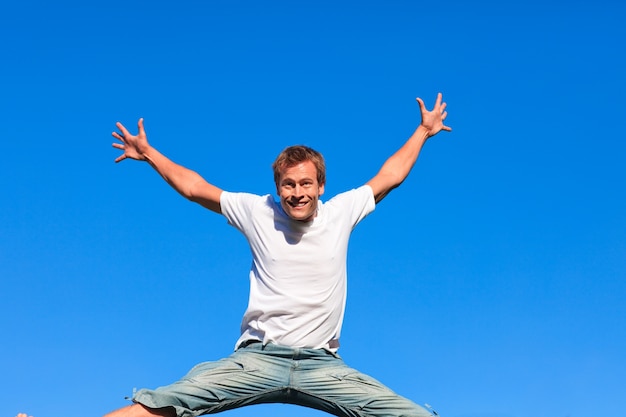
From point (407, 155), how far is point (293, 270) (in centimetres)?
235

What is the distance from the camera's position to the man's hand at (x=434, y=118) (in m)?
10.4

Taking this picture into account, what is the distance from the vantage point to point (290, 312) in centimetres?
810

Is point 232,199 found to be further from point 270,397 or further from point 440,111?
point 440,111

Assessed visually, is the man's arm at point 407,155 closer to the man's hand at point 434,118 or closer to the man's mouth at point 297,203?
the man's hand at point 434,118

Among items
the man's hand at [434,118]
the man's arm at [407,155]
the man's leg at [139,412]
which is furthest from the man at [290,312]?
the man's hand at [434,118]

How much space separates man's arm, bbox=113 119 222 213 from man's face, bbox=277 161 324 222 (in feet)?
2.80

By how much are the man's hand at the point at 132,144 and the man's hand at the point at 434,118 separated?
10.9 ft

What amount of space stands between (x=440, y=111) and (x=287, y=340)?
3.95 metres

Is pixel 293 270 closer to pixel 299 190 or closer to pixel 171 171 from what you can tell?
pixel 299 190

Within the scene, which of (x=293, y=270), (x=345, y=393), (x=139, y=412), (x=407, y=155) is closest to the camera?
(x=139, y=412)

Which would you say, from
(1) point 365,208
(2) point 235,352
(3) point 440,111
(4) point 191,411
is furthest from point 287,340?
(3) point 440,111

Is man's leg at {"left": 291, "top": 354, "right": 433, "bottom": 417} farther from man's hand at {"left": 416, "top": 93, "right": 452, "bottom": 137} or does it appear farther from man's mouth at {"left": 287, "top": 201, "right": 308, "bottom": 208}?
man's hand at {"left": 416, "top": 93, "right": 452, "bottom": 137}

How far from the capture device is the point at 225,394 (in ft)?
25.6

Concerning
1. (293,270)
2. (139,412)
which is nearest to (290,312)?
(293,270)
